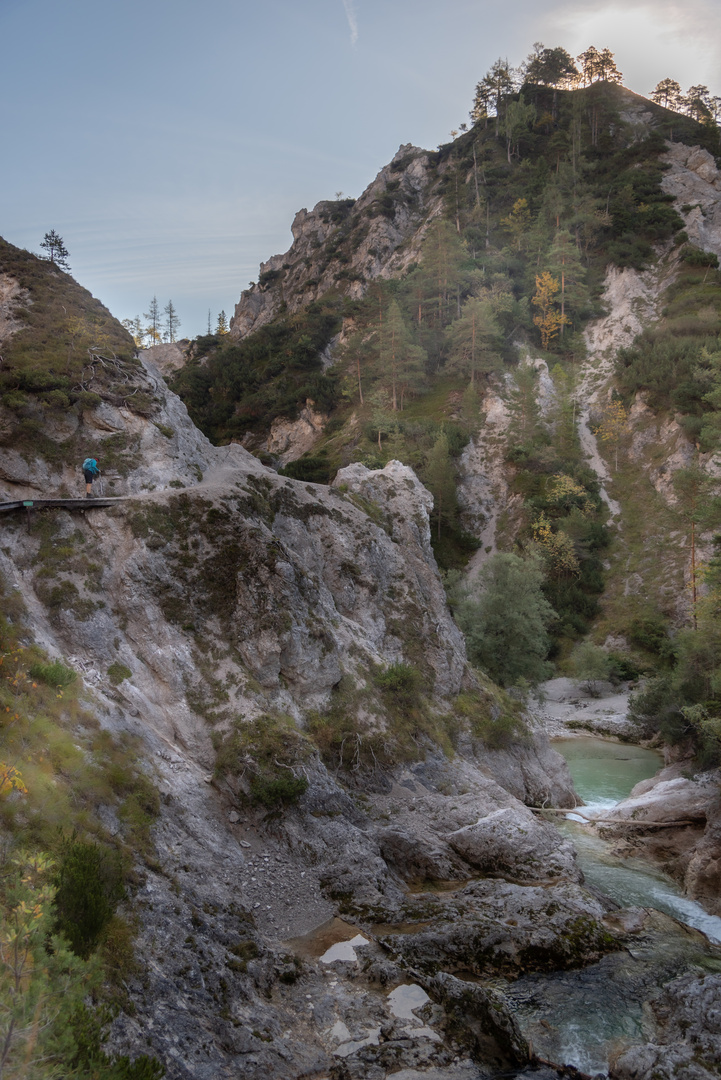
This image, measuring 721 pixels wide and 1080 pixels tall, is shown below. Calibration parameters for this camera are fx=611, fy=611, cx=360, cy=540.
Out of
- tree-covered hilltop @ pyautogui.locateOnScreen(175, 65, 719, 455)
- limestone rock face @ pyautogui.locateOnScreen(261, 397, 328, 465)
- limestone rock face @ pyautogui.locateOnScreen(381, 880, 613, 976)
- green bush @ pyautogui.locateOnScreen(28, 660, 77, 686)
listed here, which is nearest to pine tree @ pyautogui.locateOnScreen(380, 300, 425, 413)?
tree-covered hilltop @ pyautogui.locateOnScreen(175, 65, 719, 455)

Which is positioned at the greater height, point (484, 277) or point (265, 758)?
point (484, 277)

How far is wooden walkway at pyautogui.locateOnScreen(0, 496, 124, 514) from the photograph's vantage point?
17.7 metres

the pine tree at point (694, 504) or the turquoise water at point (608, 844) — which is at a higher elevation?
the pine tree at point (694, 504)

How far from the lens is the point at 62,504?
62.2ft

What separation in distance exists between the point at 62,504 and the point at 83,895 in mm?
12770

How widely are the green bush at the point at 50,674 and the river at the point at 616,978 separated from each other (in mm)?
12560

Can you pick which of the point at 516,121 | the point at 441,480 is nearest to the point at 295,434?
the point at 441,480

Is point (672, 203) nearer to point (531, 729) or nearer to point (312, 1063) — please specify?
point (531, 729)

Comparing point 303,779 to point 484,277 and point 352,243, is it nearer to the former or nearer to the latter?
point 484,277

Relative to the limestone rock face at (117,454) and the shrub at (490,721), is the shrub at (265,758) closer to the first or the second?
the limestone rock face at (117,454)

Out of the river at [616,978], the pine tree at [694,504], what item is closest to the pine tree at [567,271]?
the pine tree at [694,504]

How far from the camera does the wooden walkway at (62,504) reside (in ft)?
58.0

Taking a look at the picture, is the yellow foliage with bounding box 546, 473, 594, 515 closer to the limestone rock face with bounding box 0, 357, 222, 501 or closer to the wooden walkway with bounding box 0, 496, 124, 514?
the limestone rock face with bounding box 0, 357, 222, 501

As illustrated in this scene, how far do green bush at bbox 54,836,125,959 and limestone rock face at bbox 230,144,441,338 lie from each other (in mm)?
97410
